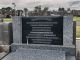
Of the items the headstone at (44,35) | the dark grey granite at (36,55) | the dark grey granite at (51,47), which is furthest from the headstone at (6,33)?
the dark grey granite at (36,55)

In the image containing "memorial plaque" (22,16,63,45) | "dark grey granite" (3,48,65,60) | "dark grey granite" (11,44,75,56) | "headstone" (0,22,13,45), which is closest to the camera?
"dark grey granite" (3,48,65,60)

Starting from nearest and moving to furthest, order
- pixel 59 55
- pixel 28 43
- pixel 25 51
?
1. pixel 59 55
2. pixel 25 51
3. pixel 28 43

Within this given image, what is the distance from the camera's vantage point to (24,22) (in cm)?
1057

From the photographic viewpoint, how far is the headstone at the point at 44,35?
9.86m

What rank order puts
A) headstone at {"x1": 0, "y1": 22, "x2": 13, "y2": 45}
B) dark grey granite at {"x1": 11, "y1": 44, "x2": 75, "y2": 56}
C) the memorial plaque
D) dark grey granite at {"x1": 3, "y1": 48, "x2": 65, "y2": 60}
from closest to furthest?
1. dark grey granite at {"x1": 3, "y1": 48, "x2": 65, "y2": 60}
2. dark grey granite at {"x1": 11, "y1": 44, "x2": 75, "y2": 56}
3. the memorial plaque
4. headstone at {"x1": 0, "y1": 22, "x2": 13, "y2": 45}

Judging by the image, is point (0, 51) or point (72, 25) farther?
point (0, 51)

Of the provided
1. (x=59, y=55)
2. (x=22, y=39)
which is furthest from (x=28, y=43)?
(x=59, y=55)

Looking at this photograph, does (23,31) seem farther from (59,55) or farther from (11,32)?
(59,55)

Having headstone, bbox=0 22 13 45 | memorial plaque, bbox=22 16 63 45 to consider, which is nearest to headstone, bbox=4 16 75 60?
memorial plaque, bbox=22 16 63 45

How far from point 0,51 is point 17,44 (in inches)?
46.7

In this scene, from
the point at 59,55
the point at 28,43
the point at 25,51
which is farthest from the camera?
the point at 28,43

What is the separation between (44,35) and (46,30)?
0.30 metres

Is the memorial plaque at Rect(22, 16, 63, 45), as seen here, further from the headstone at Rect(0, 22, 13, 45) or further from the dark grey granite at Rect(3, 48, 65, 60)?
the headstone at Rect(0, 22, 13, 45)

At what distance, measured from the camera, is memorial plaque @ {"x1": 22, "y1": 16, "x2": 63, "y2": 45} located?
10125mm
